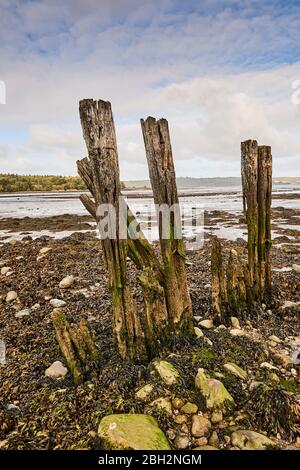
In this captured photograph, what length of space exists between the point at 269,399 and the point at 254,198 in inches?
123

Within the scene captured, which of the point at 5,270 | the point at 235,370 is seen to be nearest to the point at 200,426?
the point at 235,370

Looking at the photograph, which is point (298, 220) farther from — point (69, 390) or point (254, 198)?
point (69, 390)

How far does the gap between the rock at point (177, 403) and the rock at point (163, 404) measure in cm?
4

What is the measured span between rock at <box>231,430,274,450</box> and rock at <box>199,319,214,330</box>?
1.98m

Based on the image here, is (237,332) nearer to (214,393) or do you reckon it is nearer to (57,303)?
(214,393)

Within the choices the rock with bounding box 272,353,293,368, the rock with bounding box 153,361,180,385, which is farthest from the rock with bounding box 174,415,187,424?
the rock with bounding box 272,353,293,368

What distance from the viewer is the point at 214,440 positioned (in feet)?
9.11

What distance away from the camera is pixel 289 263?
27.8 feet

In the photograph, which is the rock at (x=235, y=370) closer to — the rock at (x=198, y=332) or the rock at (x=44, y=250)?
the rock at (x=198, y=332)

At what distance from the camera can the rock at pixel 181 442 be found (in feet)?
8.98

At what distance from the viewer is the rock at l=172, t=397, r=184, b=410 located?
3.13 metres

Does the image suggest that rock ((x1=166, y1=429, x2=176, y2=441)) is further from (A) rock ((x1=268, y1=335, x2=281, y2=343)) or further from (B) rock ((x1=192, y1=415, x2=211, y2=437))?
(A) rock ((x1=268, y1=335, x2=281, y2=343))

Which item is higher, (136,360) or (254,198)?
(254,198)
